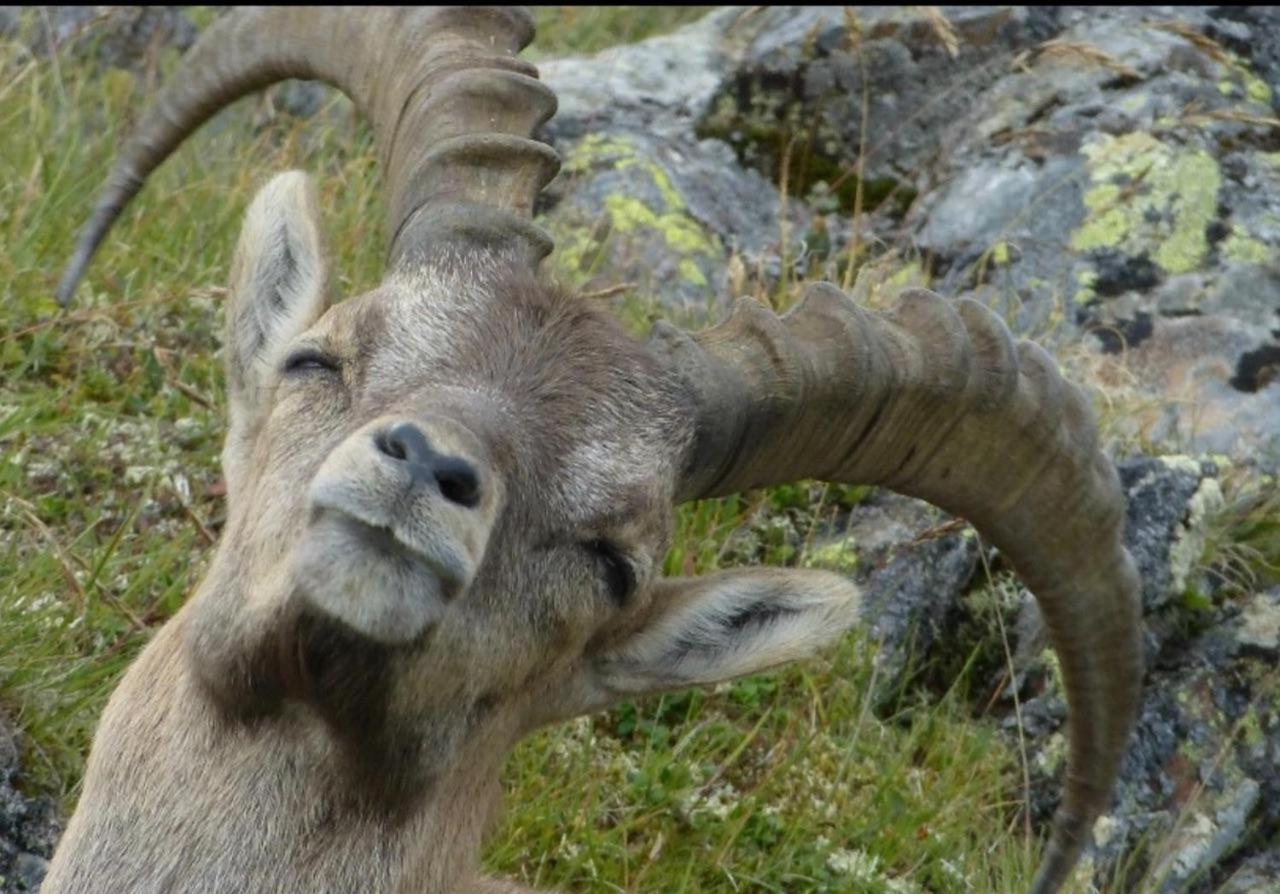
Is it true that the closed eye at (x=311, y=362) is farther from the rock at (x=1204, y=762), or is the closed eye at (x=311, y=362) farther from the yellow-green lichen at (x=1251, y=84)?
the yellow-green lichen at (x=1251, y=84)

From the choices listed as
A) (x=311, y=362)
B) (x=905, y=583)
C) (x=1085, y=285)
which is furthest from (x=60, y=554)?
(x=1085, y=285)

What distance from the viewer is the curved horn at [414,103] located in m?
5.35

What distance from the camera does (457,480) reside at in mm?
4070

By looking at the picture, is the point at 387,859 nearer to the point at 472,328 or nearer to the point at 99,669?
the point at 472,328

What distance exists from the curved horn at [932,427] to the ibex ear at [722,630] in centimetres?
29

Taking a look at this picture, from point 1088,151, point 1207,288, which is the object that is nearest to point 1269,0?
point 1088,151

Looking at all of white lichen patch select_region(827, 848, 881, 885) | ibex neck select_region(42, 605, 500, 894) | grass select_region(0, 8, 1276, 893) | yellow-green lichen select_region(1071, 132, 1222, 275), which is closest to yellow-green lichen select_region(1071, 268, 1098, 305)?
yellow-green lichen select_region(1071, 132, 1222, 275)

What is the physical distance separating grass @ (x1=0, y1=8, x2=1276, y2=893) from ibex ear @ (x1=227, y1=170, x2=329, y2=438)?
4.04 ft

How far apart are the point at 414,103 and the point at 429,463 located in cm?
201

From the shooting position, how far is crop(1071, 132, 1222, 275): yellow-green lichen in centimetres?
900

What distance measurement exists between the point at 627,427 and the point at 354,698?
102cm

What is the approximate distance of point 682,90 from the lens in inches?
416

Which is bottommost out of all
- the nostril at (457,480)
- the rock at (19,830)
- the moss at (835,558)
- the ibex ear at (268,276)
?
the moss at (835,558)

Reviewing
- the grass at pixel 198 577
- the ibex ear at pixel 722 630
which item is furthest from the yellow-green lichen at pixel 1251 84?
the ibex ear at pixel 722 630
